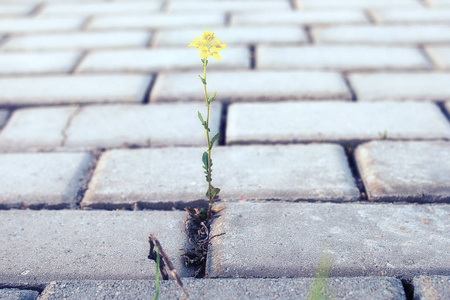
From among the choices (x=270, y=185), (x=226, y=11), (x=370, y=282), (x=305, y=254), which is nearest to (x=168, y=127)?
(x=270, y=185)

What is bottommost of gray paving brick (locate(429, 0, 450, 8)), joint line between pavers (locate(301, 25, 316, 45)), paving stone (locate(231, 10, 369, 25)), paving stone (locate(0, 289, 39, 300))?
gray paving brick (locate(429, 0, 450, 8))

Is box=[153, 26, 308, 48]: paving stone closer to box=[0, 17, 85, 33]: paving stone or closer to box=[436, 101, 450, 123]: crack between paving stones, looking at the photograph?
box=[0, 17, 85, 33]: paving stone

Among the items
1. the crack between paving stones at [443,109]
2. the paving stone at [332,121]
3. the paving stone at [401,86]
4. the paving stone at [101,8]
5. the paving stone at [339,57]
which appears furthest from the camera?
the paving stone at [101,8]

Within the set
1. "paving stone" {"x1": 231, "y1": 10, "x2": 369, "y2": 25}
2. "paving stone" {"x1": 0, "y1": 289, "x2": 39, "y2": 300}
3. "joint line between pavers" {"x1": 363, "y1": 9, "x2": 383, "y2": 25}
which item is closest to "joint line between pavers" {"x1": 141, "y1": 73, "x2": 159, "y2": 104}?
"paving stone" {"x1": 231, "y1": 10, "x2": 369, "y2": 25}

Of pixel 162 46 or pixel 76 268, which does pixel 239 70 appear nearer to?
pixel 162 46

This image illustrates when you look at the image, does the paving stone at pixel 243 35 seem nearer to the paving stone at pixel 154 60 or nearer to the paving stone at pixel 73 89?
the paving stone at pixel 154 60

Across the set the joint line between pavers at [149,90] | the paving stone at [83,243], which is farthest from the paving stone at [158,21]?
the paving stone at [83,243]
